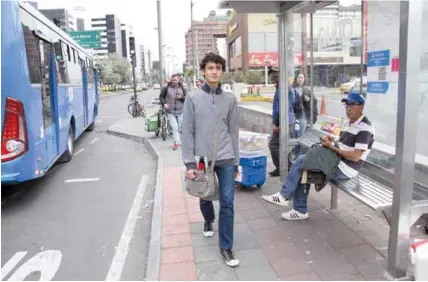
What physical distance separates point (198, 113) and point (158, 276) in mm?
1409

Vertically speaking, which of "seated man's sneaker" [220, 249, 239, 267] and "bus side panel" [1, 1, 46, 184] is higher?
"bus side panel" [1, 1, 46, 184]

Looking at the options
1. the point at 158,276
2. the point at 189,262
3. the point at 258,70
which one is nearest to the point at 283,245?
the point at 189,262

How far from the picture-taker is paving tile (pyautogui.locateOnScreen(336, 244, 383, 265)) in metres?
3.52

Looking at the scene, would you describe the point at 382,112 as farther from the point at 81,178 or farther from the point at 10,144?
the point at 81,178

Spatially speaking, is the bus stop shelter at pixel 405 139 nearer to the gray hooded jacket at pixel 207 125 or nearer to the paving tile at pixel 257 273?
the paving tile at pixel 257 273

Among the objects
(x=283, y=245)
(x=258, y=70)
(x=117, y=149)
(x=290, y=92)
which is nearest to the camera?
(x=283, y=245)

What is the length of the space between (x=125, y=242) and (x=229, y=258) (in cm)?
137

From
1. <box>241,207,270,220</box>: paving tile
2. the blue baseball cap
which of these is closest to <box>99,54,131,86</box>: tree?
<box>241,207,270,220</box>: paving tile

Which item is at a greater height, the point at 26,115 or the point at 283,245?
the point at 26,115

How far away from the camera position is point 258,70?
169ft

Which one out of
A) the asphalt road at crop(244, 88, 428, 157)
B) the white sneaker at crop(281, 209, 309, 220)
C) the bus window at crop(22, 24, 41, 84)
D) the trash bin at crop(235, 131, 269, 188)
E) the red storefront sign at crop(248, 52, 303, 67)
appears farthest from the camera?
the red storefront sign at crop(248, 52, 303, 67)

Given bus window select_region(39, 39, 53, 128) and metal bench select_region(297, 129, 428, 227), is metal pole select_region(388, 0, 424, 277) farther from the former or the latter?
bus window select_region(39, 39, 53, 128)

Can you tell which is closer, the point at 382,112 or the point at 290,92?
the point at 382,112

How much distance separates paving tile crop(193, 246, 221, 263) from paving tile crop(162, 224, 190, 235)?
1.61 ft
